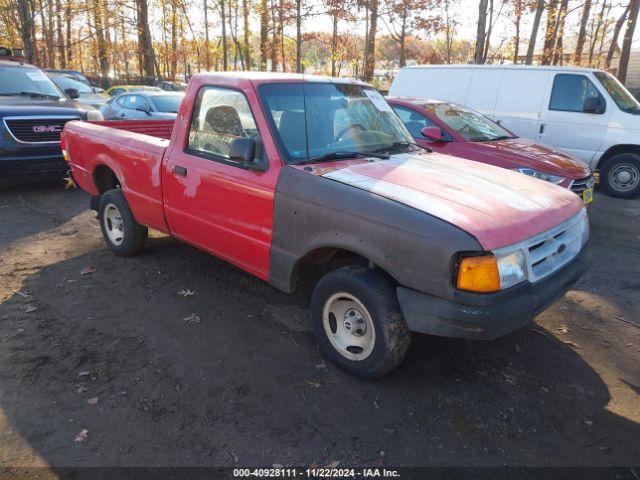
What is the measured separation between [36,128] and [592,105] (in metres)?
9.22

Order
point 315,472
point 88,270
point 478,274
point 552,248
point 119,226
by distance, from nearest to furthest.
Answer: point 315,472 < point 478,274 < point 552,248 < point 88,270 < point 119,226

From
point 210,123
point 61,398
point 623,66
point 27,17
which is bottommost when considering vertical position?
point 61,398

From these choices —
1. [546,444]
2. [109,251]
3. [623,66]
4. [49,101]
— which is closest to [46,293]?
[109,251]

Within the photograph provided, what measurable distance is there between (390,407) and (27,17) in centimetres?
2473

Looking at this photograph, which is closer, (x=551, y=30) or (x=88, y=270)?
(x=88, y=270)

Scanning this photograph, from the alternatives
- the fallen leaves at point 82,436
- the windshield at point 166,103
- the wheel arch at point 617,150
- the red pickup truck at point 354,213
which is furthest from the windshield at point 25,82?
the wheel arch at point 617,150

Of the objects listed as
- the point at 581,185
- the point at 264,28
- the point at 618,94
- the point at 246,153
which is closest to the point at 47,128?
the point at 246,153

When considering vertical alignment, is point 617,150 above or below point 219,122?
below

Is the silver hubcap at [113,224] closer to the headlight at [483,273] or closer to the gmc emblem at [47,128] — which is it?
the gmc emblem at [47,128]

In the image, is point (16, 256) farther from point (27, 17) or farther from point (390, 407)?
point (27, 17)

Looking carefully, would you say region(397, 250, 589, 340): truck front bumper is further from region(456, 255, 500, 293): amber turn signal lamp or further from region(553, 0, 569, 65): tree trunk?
region(553, 0, 569, 65): tree trunk

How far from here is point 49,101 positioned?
28.3 feet

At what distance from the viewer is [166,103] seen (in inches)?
477

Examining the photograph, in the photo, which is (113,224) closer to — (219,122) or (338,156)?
(219,122)
